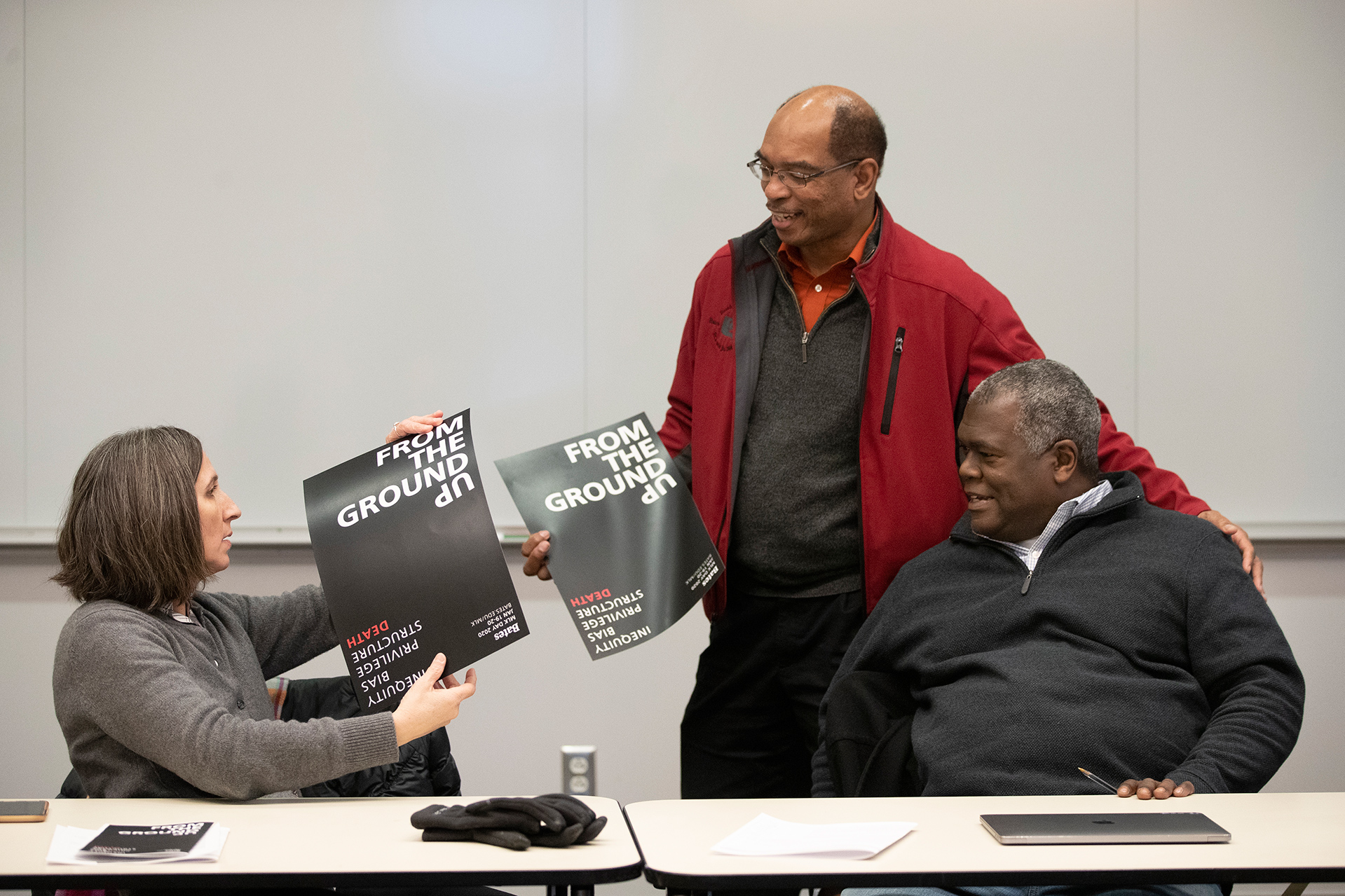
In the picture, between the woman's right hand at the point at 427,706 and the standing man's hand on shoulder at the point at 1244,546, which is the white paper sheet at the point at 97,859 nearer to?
the woman's right hand at the point at 427,706

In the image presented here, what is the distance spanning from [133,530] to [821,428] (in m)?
1.26

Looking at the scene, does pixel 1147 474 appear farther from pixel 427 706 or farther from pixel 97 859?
pixel 97 859

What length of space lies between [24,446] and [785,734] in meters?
2.53

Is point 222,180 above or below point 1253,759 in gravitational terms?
above

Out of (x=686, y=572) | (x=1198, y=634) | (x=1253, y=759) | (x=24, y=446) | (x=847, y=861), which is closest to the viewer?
(x=847, y=861)

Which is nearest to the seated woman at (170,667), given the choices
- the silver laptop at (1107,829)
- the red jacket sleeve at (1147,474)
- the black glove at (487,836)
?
the black glove at (487,836)

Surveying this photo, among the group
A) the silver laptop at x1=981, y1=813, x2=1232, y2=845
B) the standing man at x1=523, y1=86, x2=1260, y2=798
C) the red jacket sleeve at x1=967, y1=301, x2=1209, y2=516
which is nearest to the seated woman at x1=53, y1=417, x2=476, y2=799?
the standing man at x1=523, y1=86, x2=1260, y2=798

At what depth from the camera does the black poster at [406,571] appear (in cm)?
186

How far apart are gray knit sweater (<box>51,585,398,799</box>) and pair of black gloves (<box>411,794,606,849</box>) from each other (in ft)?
0.74

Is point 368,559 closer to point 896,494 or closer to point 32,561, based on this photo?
point 896,494

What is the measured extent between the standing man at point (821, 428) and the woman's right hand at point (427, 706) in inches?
20.0

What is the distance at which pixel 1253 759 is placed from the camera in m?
1.84

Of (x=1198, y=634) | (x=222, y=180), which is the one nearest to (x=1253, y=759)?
(x=1198, y=634)

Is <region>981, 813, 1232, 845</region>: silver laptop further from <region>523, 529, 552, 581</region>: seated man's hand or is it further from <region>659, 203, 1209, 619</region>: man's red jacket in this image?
<region>523, 529, 552, 581</region>: seated man's hand
